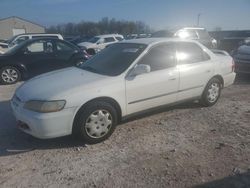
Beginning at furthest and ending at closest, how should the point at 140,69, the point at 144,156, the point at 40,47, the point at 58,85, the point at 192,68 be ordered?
the point at 40,47 → the point at 192,68 → the point at 140,69 → the point at 58,85 → the point at 144,156

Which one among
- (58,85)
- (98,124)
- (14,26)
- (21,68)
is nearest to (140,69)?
(98,124)

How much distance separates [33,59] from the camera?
10.4 metres

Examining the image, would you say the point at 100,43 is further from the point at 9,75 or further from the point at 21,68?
the point at 9,75

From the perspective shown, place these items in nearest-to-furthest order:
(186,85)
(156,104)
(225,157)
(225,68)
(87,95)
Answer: (225,157) → (87,95) → (156,104) → (186,85) → (225,68)

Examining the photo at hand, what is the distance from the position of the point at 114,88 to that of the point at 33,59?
612 centimetres

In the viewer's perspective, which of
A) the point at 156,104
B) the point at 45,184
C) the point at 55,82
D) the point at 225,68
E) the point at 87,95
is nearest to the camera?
the point at 45,184

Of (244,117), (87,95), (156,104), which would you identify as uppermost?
(87,95)

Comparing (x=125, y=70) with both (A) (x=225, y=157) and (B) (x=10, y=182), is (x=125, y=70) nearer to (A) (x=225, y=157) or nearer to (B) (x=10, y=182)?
(A) (x=225, y=157)

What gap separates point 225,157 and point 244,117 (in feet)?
6.72

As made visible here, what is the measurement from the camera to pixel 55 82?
5.22 metres

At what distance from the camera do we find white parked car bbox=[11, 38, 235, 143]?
4.69m

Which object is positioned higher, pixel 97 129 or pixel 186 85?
pixel 186 85

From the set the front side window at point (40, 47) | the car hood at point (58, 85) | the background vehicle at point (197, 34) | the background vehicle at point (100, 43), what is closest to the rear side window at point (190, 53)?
the car hood at point (58, 85)

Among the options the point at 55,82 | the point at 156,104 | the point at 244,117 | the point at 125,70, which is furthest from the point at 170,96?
the point at 55,82
